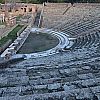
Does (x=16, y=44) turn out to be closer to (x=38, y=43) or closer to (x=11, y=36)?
(x=38, y=43)

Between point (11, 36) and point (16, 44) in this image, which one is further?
point (11, 36)

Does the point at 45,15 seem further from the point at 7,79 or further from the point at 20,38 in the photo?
the point at 7,79

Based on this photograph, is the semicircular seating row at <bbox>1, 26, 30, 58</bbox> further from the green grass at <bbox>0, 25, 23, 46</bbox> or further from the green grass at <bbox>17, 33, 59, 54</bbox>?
the green grass at <bbox>0, 25, 23, 46</bbox>

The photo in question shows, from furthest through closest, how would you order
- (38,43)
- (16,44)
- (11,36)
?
(11,36)
(38,43)
(16,44)

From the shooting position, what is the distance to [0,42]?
33.7 m

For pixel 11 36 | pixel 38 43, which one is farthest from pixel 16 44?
pixel 11 36

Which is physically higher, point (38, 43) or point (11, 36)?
point (11, 36)

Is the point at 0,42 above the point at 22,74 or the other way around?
the other way around

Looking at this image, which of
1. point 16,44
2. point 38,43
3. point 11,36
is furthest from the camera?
point 11,36

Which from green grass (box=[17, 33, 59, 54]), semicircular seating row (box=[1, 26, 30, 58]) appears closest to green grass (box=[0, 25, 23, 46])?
semicircular seating row (box=[1, 26, 30, 58])

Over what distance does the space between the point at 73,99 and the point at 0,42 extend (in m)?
23.0

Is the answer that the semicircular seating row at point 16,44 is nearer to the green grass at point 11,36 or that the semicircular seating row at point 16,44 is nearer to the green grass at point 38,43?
the green grass at point 38,43

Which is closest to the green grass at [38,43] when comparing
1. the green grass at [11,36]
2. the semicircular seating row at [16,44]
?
the semicircular seating row at [16,44]

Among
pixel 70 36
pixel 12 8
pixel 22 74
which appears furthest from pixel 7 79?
pixel 12 8
